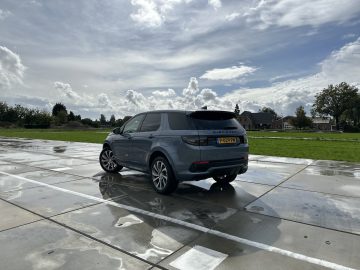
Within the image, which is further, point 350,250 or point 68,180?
point 68,180

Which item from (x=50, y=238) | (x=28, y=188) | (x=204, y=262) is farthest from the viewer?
Answer: (x=28, y=188)

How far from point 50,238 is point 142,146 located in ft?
10.7

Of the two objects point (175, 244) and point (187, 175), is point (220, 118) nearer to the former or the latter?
point (187, 175)

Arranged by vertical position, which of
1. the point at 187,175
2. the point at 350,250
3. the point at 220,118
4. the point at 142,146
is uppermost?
the point at 220,118

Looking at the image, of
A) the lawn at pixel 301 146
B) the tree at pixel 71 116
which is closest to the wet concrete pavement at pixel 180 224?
the lawn at pixel 301 146

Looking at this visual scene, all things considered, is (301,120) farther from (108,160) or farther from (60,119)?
(108,160)

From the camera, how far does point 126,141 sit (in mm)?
7508

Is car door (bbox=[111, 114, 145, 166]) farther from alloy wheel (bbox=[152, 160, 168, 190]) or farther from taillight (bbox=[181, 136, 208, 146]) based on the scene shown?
taillight (bbox=[181, 136, 208, 146])

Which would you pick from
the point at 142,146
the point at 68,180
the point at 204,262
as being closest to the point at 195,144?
the point at 142,146

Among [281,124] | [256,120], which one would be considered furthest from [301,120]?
[281,124]

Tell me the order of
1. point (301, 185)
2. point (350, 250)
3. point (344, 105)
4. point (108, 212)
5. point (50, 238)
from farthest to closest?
1. point (344, 105)
2. point (301, 185)
3. point (108, 212)
4. point (50, 238)
5. point (350, 250)

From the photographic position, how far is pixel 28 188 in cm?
655

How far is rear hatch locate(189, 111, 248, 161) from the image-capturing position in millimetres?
5625

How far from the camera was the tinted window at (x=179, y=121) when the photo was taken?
18.9 feet
